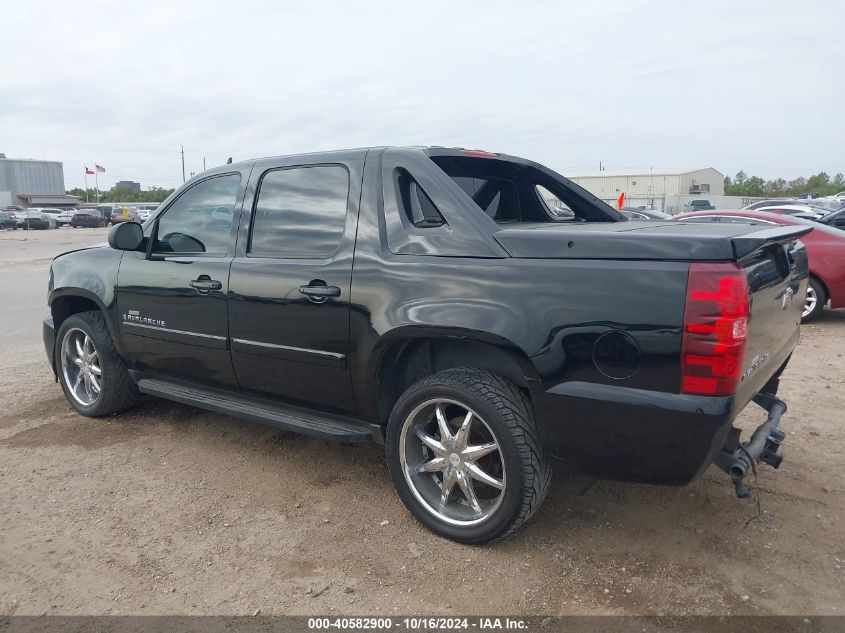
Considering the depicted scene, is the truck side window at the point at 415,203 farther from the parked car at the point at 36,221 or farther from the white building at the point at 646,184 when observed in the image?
the white building at the point at 646,184

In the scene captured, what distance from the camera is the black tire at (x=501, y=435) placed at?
2.84 meters

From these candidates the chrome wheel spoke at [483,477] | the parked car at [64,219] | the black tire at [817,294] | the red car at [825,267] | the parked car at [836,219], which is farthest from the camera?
the parked car at [64,219]

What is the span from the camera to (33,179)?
3765 inches

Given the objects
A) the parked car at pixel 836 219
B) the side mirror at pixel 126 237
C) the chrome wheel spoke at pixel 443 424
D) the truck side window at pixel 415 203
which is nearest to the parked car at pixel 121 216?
the parked car at pixel 836 219

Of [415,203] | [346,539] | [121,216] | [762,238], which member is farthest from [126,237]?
[121,216]

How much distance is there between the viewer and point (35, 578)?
285 centimetres

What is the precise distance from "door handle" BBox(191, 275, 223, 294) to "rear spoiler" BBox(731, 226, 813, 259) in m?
2.66

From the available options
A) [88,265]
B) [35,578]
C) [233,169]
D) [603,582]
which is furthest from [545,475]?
[88,265]

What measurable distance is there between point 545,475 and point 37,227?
158 ft

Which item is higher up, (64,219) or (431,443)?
(431,443)

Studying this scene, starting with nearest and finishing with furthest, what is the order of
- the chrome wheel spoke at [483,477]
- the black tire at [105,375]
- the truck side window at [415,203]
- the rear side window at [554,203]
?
the chrome wheel spoke at [483,477] → the truck side window at [415,203] → the rear side window at [554,203] → the black tire at [105,375]

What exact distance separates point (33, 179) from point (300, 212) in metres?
109

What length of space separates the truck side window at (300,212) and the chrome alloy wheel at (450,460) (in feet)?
3.32

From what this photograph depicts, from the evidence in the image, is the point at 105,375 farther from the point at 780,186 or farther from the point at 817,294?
the point at 780,186
